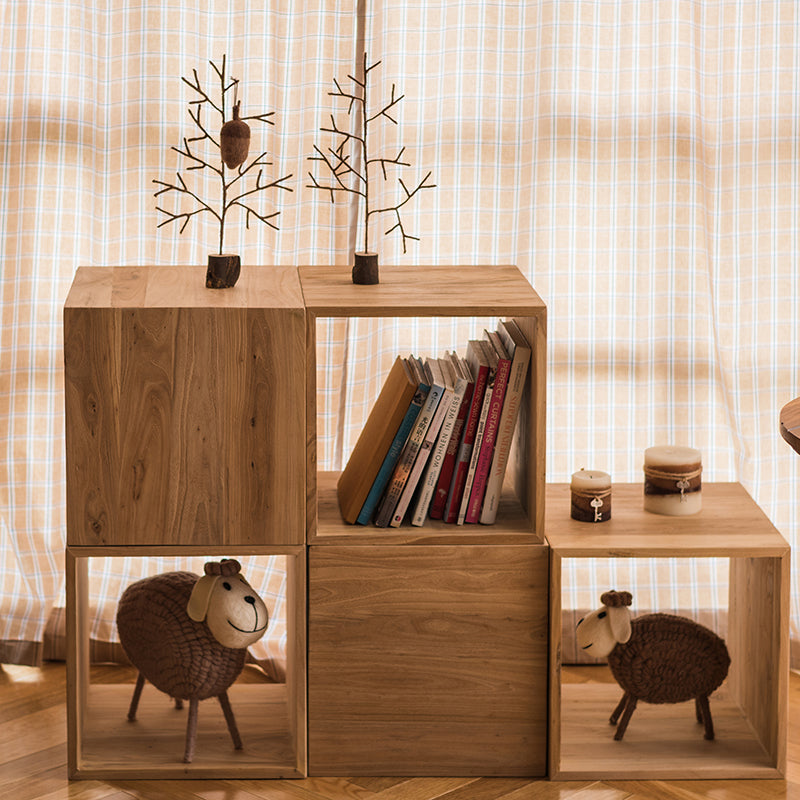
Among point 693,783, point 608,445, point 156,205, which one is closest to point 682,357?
point 608,445

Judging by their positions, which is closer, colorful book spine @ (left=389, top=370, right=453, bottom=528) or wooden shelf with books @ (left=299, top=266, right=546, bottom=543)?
wooden shelf with books @ (left=299, top=266, right=546, bottom=543)

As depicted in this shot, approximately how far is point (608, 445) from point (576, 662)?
48 cm

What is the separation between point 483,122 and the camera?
2.62 meters

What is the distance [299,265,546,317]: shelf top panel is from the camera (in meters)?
2.09

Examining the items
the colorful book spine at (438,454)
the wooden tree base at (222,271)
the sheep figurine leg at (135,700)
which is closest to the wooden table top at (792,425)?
the colorful book spine at (438,454)

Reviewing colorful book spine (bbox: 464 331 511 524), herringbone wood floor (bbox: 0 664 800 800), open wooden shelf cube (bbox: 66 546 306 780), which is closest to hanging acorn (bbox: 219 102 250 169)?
colorful book spine (bbox: 464 331 511 524)

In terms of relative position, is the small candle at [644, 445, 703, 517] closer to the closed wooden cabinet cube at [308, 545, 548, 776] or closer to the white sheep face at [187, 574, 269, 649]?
the closed wooden cabinet cube at [308, 545, 548, 776]

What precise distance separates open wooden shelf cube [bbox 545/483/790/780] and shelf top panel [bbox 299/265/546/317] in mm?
419

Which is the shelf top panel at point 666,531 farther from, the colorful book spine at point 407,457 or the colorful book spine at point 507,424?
the colorful book spine at point 407,457

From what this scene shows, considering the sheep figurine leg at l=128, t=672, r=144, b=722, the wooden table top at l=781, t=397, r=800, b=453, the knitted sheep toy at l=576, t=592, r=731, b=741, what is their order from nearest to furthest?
the wooden table top at l=781, t=397, r=800, b=453 → the knitted sheep toy at l=576, t=592, r=731, b=741 → the sheep figurine leg at l=128, t=672, r=144, b=722

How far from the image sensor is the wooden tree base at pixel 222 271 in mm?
2203

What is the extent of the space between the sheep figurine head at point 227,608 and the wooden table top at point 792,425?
102 cm

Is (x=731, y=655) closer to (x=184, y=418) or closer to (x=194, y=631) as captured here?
(x=194, y=631)

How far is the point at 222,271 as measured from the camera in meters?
2.21
